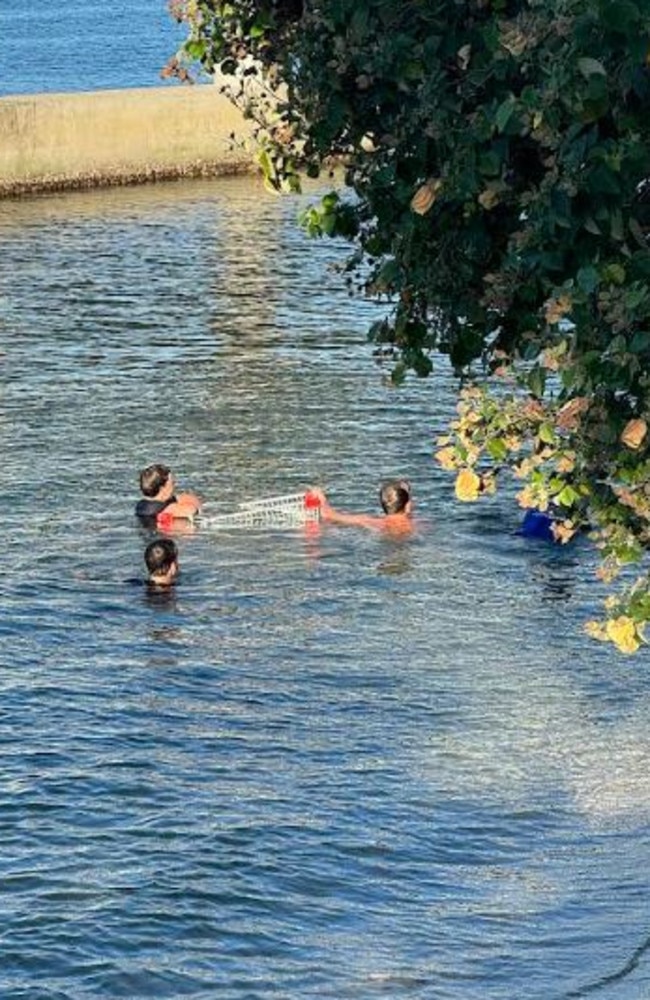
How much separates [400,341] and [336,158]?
5.05 ft

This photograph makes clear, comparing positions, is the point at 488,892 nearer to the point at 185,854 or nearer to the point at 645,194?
the point at 185,854

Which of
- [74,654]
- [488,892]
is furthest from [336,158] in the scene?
[74,654]

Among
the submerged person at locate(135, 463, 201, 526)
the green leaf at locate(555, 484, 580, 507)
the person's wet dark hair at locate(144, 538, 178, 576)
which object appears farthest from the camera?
the submerged person at locate(135, 463, 201, 526)

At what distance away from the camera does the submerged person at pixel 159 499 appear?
2730 cm

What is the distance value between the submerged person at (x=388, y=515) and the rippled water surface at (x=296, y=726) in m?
0.22

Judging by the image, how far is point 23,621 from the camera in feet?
80.3

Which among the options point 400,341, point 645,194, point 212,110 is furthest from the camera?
point 212,110

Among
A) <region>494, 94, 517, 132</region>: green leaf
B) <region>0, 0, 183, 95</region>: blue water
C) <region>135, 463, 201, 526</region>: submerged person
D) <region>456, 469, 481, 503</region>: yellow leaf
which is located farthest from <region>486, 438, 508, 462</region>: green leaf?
<region>0, 0, 183, 95</region>: blue water

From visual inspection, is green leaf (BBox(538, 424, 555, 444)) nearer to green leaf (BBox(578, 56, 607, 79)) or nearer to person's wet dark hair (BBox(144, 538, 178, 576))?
green leaf (BBox(578, 56, 607, 79))

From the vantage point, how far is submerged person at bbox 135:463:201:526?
1075 inches

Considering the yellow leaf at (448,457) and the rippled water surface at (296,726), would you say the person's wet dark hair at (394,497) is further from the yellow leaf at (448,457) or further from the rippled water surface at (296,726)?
the yellow leaf at (448,457)

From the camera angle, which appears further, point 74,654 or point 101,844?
point 74,654

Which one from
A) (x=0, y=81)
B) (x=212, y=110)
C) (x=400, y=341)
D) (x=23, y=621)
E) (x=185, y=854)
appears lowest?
(x=0, y=81)

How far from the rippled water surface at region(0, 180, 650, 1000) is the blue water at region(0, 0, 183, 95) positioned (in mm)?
63435
